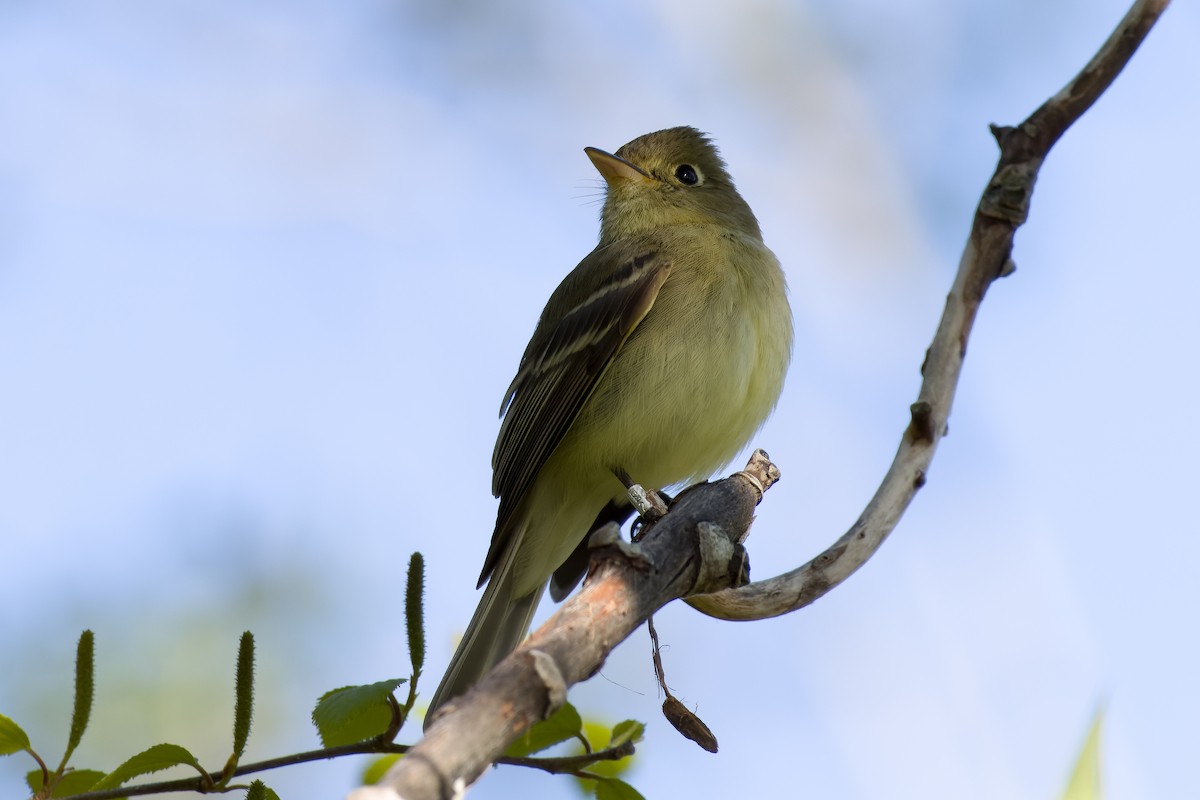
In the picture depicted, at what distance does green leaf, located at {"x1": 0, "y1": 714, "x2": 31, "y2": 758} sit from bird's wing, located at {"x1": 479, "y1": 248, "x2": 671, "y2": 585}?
2429mm

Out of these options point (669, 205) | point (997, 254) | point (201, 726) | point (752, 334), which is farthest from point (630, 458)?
point (201, 726)

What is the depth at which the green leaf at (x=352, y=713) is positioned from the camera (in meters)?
2.34

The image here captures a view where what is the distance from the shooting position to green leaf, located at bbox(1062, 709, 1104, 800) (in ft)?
5.38

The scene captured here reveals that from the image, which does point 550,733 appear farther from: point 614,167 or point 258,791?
point 614,167

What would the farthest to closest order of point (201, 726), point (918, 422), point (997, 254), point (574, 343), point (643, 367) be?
point (201, 726) → point (574, 343) → point (643, 367) → point (918, 422) → point (997, 254)

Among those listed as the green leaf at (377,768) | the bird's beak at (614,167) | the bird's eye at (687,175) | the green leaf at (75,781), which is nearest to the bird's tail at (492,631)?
the green leaf at (377,768)

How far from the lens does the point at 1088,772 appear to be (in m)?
1.65

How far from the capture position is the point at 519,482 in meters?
4.74

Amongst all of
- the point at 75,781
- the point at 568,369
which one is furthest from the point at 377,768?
the point at 568,369

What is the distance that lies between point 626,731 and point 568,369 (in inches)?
92.4

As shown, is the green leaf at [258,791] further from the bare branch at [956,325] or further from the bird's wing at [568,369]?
the bird's wing at [568,369]

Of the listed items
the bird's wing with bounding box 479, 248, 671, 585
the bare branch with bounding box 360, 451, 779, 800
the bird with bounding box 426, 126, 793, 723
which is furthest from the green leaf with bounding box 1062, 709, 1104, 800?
the bird's wing with bounding box 479, 248, 671, 585

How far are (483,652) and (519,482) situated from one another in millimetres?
705

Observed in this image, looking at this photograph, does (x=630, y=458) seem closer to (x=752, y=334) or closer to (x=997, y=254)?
(x=752, y=334)
